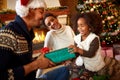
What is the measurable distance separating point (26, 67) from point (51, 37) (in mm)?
1306

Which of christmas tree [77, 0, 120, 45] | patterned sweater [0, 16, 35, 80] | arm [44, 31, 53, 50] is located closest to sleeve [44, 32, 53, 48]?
arm [44, 31, 53, 50]

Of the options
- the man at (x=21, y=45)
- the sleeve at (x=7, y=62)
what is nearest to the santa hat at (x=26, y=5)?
the man at (x=21, y=45)

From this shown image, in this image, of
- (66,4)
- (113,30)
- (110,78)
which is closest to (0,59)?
(110,78)

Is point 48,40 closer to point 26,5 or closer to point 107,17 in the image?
point 26,5

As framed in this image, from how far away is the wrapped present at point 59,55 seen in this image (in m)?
1.58

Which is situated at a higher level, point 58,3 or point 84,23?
point 84,23

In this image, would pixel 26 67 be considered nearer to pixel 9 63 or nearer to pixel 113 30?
pixel 9 63

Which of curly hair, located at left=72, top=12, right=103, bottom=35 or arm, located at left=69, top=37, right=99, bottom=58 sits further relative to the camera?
curly hair, located at left=72, top=12, right=103, bottom=35

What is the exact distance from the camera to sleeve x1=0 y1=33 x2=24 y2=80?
138cm

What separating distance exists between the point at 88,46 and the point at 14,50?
0.89 m

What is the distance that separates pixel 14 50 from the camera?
144cm

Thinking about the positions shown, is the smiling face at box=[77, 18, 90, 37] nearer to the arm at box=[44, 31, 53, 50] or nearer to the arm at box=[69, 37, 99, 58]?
the arm at box=[69, 37, 99, 58]

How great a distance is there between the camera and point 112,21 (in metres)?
4.67

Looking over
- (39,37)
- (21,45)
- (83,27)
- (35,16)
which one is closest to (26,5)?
(35,16)
